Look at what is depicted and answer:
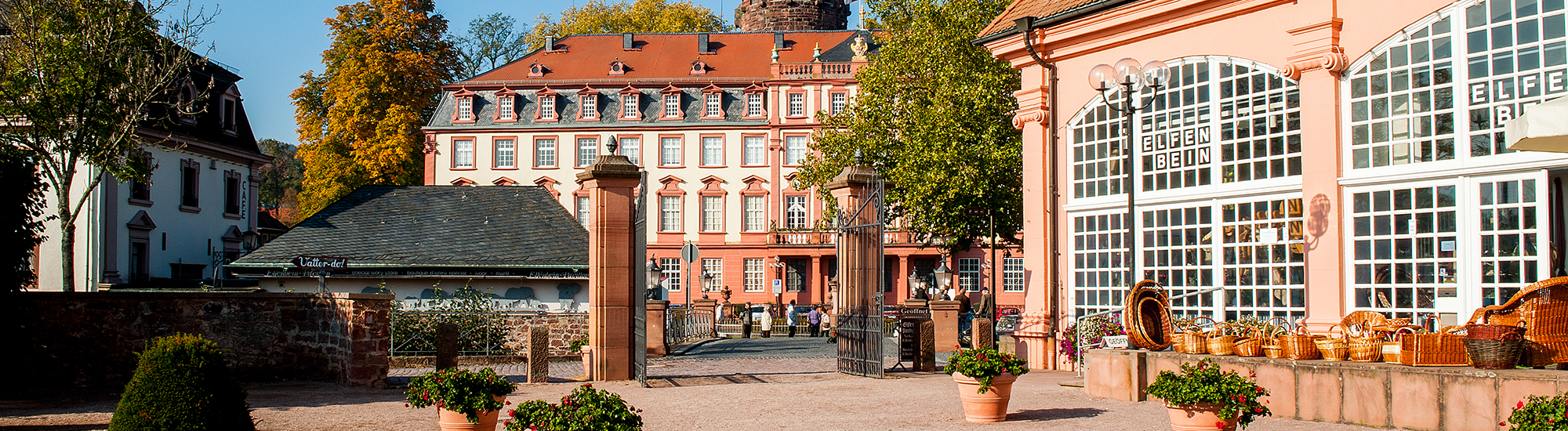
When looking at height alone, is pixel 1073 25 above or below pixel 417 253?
above

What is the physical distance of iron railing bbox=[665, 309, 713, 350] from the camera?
77.2ft

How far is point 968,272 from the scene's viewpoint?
5097 centimetres

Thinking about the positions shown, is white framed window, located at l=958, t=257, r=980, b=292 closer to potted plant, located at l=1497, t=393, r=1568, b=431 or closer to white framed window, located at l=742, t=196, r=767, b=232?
white framed window, located at l=742, t=196, r=767, b=232

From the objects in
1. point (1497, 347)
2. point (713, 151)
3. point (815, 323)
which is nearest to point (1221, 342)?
point (1497, 347)

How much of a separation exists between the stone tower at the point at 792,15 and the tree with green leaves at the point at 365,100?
21726 millimetres

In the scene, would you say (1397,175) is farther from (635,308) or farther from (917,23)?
(917,23)

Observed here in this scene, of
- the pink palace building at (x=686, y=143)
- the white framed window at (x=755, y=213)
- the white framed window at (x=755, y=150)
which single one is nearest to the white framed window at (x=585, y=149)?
the pink palace building at (x=686, y=143)

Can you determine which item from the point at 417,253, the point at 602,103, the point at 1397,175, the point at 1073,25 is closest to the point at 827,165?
the point at 417,253

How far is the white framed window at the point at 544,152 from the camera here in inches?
2104

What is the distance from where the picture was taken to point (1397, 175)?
465 inches

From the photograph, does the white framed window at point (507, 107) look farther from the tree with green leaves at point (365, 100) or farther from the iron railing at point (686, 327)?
the iron railing at point (686, 327)

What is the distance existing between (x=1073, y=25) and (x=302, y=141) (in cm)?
3901

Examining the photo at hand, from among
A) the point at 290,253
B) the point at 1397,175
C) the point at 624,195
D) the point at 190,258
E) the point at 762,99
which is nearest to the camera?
the point at 1397,175

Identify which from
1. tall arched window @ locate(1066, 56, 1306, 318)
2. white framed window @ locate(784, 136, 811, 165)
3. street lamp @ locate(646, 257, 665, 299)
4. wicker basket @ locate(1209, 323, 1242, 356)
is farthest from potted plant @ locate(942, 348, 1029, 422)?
white framed window @ locate(784, 136, 811, 165)
